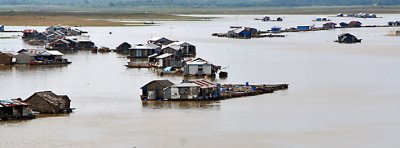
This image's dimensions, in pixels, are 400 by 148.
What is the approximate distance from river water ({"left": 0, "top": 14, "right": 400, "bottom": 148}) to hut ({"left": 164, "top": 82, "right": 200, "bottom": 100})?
1.63 feet

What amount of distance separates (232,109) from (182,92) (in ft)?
6.55

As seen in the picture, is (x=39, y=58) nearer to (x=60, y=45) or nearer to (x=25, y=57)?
(x=25, y=57)

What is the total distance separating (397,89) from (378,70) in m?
6.63

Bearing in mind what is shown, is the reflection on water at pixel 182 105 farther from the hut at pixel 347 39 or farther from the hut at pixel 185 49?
the hut at pixel 347 39

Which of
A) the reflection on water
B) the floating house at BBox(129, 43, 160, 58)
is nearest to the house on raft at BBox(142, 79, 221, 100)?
the reflection on water

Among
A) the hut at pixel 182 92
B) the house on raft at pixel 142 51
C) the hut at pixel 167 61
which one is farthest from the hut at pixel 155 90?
the house on raft at pixel 142 51

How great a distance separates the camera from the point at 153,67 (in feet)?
115

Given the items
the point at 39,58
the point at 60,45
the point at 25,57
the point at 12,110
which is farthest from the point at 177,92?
the point at 60,45

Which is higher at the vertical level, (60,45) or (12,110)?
(60,45)

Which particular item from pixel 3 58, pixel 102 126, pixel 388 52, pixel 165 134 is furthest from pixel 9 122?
pixel 388 52

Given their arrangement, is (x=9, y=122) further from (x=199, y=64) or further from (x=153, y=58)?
(x=153, y=58)

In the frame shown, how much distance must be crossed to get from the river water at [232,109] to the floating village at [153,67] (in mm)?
463

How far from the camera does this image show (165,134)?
19172 millimetres

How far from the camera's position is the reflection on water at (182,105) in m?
23.1
